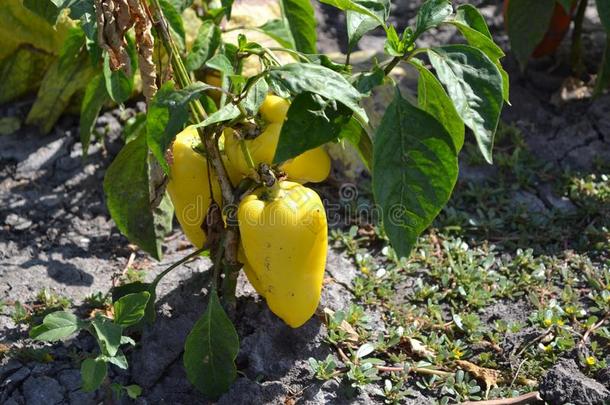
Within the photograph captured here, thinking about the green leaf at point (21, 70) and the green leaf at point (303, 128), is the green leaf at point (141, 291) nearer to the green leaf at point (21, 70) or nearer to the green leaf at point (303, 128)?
the green leaf at point (303, 128)

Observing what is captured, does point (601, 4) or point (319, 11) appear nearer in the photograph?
point (601, 4)

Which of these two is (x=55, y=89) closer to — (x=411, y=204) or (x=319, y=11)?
(x=319, y=11)

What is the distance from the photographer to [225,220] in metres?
1.94

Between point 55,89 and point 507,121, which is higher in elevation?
point 55,89

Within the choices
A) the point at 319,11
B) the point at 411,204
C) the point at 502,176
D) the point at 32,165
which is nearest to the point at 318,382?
the point at 411,204

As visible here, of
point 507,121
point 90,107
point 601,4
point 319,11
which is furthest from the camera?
point 319,11

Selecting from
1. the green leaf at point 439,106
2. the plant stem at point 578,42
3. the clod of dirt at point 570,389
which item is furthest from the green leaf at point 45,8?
the plant stem at point 578,42

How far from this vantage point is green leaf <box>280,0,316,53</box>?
2.30 metres

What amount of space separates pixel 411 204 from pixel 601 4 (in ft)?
3.99

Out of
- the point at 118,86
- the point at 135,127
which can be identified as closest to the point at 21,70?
the point at 135,127

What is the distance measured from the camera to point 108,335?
1748 millimetres

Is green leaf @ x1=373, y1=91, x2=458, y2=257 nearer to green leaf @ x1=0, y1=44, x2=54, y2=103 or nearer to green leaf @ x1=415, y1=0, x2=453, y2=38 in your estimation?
green leaf @ x1=415, y1=0, x2=453, y2=38

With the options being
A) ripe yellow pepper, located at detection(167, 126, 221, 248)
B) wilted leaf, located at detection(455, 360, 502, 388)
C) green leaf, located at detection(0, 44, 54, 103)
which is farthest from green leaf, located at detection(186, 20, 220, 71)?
wilted leaf, located at detection(455, 360, 502, 388)

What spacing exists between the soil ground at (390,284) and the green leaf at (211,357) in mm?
65
